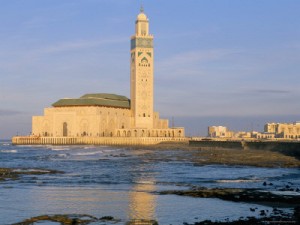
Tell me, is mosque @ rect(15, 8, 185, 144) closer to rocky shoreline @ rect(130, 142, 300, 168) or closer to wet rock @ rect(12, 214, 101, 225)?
rocky shoreline @ rect(130, 142, 300, 168)

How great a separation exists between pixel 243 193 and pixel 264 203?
163 inches

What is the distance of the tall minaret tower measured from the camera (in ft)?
623

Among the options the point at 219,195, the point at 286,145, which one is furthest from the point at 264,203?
the point at 286,145

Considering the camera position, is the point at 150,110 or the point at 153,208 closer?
the point at 153,208

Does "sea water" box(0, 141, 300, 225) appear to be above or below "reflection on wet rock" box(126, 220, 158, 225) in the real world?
above

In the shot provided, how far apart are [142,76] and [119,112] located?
1557 centimetres

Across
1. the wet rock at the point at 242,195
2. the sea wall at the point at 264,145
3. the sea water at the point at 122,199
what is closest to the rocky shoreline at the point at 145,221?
the sea water at the point at 122,199

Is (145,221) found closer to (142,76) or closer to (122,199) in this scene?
(122,199)

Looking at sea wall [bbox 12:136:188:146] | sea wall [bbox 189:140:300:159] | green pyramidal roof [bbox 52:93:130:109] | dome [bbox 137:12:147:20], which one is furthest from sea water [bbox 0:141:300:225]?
dome [bbox 137:12:147:20]

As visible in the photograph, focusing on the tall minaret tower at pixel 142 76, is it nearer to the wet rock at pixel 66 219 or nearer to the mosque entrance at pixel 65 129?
the mosque entrance at pixel 65 129

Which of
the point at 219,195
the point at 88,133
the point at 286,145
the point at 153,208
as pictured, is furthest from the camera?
the point at 88,133

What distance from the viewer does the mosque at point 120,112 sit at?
18912 centimetres

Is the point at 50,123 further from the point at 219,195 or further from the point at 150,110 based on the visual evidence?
the point at 219,195

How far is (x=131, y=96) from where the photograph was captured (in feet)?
642
